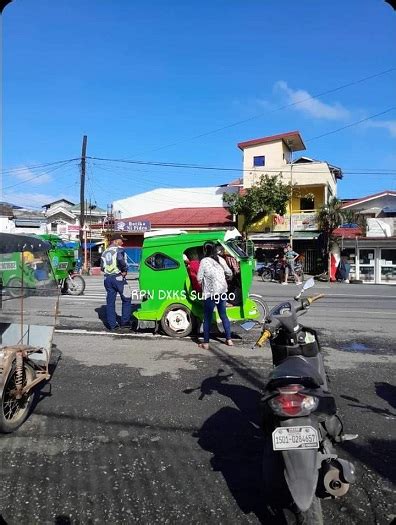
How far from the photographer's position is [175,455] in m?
4.05

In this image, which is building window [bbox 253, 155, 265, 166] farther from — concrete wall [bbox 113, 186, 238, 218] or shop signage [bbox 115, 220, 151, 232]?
shop signage [bbox 115, 220, 151, 232]

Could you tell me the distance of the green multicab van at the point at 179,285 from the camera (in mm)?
8836

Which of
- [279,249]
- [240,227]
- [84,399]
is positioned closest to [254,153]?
[240,227]

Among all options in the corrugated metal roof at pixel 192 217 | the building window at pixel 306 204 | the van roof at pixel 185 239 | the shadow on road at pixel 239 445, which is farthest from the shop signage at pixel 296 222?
the shadow on road at pixel 239 445

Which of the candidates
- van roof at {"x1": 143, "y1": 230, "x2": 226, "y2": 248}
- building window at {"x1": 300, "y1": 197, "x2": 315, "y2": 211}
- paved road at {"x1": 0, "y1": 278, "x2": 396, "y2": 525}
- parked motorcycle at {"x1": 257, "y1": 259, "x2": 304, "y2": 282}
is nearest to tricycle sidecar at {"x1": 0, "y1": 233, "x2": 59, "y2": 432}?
paved road at {"x1": 0, "y1": 278, "x2": 396, "y2": 525}

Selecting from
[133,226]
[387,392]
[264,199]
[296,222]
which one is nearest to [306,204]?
[296,222]

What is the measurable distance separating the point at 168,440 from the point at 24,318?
2.04 meters

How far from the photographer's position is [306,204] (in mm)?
37688

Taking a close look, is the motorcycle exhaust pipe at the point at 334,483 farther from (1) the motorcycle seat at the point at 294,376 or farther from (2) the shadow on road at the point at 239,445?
(1) the motorcycle seat at the point at 294,376

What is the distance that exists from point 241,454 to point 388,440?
4.44 ft

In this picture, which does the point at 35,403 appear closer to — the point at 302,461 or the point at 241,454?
the point at 241,454

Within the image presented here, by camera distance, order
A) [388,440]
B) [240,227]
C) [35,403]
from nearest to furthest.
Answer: [388,440] → [35,403] → [240,227]

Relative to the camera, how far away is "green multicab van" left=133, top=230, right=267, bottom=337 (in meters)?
8.84

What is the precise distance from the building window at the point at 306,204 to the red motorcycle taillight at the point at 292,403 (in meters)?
35.2
